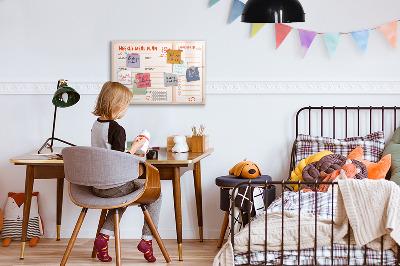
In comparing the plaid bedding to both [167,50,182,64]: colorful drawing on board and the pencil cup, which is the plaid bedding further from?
[167,50,182,64]: colorful drawing on board

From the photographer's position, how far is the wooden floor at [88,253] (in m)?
3.71

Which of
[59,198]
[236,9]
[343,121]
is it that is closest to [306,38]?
[236,9]

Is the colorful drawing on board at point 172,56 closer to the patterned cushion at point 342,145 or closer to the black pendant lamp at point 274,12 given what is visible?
the patterned cushion at point 342,145

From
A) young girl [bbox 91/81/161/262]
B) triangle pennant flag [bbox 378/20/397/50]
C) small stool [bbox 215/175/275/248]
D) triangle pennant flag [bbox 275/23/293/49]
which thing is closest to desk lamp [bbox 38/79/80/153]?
young girl [bbox 91/81/161/262]

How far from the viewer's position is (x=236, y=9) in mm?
4297

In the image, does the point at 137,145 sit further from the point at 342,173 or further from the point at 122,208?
the point at 342,173

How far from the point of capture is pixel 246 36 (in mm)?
4332

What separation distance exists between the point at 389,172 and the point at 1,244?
8.83ft

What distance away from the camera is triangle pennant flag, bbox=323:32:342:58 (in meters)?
4.25

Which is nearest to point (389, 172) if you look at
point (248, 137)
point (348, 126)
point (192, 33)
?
point (348, 126)

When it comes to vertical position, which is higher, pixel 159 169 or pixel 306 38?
pixel 306 38

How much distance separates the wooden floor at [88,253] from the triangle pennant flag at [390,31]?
6.17ft

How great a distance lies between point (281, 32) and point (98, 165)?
70.4 inches

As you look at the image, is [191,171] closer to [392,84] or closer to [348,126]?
[348,126]
